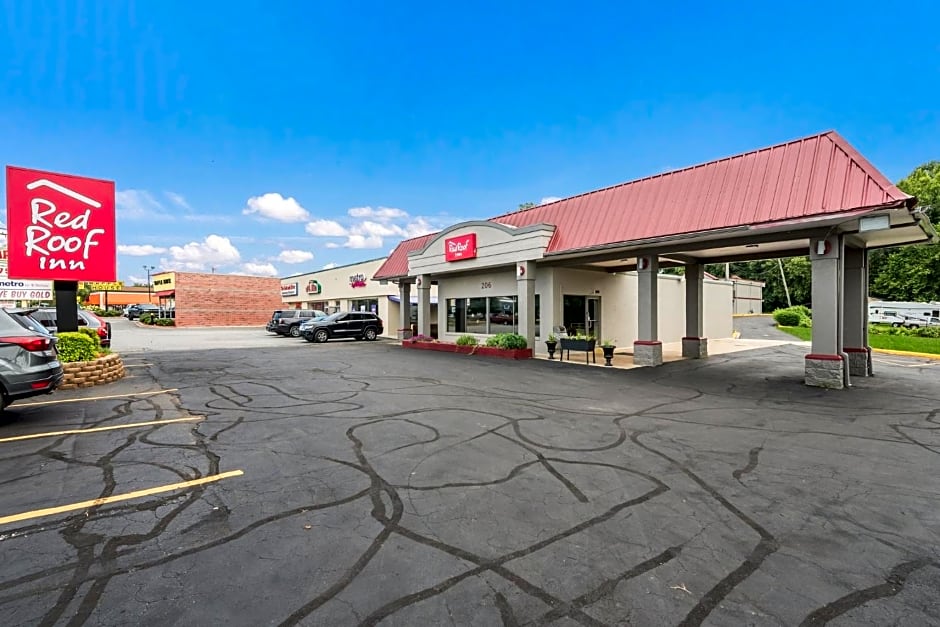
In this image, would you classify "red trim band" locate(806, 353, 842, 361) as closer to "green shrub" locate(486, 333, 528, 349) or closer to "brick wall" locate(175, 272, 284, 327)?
"green shrub" locate(486, 333, 528, 349)

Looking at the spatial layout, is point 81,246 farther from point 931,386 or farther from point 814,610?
point 931,386

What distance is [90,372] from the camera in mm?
10328

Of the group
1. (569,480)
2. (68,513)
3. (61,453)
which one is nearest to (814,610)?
(569,480)

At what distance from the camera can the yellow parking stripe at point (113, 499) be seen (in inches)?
149

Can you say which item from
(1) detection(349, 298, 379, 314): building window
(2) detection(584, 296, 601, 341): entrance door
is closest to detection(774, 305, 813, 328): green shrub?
(2) detection(584, 296, 601, 341): entrance door

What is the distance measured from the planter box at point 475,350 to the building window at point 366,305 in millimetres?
10801

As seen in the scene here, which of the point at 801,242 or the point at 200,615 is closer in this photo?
the point at 200,615

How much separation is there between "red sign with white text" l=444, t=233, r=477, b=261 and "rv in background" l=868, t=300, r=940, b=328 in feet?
122

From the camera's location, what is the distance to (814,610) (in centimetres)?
267

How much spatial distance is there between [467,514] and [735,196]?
11.2m

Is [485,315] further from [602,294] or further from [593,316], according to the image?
[602,294]

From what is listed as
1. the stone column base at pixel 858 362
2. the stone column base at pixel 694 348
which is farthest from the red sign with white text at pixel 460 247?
the stone column base at pixel 858 362

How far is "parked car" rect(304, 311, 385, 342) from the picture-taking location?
25.1m

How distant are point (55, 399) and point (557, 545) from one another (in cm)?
992
